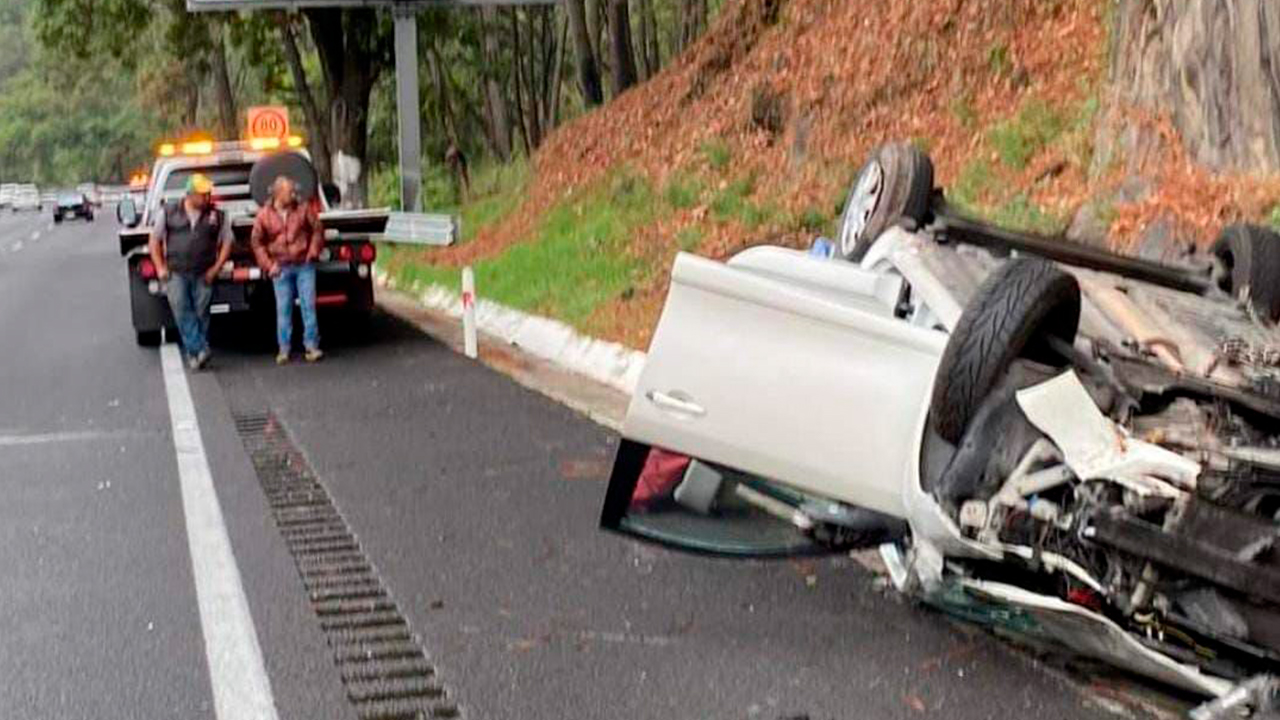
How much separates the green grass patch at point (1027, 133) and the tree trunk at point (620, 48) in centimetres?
1071

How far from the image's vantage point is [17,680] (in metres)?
5.08

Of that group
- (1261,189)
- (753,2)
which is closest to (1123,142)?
(1261,189)

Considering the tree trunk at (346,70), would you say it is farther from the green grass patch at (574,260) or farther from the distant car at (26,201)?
the distant car at (26,201)

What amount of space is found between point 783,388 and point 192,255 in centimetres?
894

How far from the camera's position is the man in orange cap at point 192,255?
41.7 ft

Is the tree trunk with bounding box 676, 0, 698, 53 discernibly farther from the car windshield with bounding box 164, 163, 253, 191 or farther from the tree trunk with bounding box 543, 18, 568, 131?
the car windshield with bounding box 164, 163, 253, 191

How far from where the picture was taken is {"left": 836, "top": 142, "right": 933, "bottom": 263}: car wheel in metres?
7.10

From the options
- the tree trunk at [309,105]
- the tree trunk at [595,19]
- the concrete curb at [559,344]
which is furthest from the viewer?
the tree trunk at [309,105]

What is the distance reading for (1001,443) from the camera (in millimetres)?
4492

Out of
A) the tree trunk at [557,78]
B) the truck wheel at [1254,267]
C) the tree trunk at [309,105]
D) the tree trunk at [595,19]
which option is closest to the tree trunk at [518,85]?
the tree trunk at [557,78]

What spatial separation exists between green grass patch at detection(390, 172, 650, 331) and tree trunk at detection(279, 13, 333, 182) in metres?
12.4

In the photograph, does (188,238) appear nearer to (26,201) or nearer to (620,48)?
(620,48)

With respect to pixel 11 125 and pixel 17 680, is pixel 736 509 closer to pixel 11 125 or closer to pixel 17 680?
pixel 17 680

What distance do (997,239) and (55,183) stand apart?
133 metres
